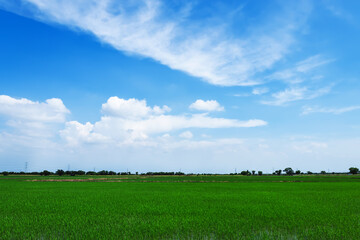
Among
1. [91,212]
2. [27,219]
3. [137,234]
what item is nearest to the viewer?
[137,234]

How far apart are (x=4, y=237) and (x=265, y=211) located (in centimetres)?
993

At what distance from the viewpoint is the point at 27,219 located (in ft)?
29.3

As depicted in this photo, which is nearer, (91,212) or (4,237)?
(4,237)

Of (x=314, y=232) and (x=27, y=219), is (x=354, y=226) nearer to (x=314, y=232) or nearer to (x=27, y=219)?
(x=314, y=232)

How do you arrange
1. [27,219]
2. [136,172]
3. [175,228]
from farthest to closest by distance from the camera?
[136,172] → [27,219] → [175,228]

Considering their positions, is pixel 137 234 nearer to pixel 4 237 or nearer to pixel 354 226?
pixel 4 237

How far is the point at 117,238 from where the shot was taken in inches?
259

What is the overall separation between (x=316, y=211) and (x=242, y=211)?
11.5 feet

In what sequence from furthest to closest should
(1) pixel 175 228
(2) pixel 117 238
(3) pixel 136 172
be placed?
1. (3) pixel 136 172
2. (1) pixel 175 228
3. (2) pixel 117 238

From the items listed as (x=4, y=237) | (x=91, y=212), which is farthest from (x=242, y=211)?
(x=4, y=237)

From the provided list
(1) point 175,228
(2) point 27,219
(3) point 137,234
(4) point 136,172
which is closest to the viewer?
(3) point 137,234

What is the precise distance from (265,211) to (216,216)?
2650mm

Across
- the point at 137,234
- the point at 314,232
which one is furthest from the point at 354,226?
the point at 137,234

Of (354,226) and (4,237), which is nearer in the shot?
(4,237)
